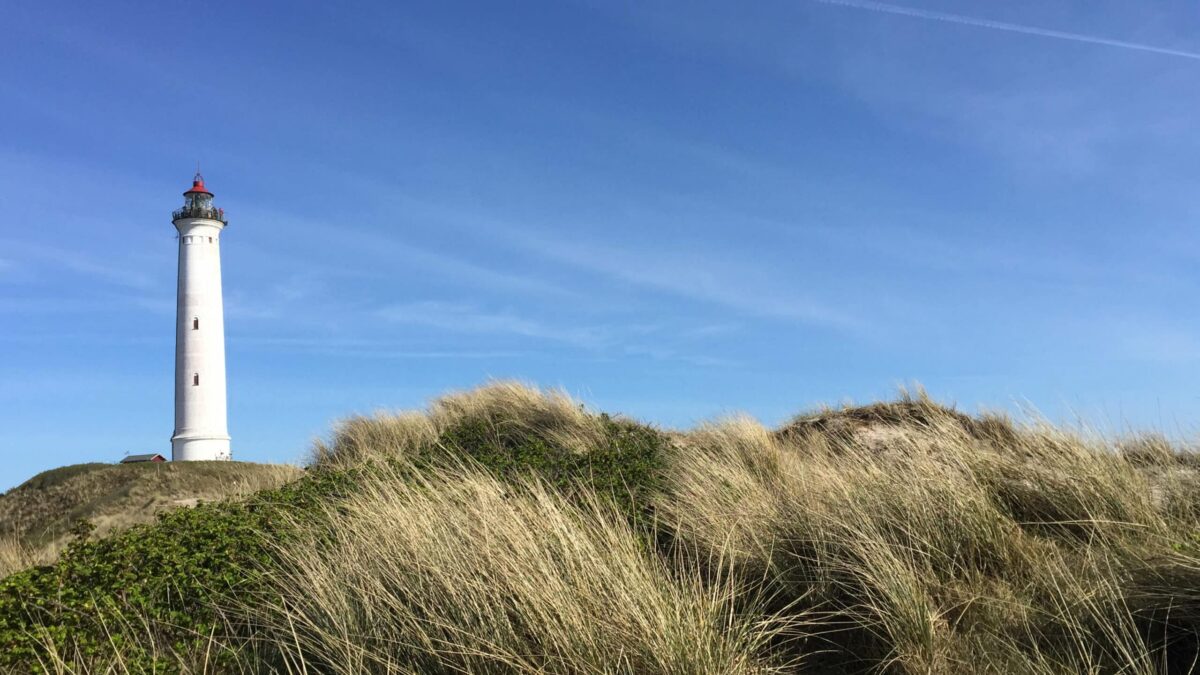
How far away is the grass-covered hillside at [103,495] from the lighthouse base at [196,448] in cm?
1067

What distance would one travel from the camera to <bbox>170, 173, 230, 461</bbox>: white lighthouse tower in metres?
29.1

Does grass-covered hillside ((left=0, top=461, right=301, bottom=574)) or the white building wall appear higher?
the white building wall

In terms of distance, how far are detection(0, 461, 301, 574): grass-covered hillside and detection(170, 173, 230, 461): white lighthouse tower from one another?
10.8 meters

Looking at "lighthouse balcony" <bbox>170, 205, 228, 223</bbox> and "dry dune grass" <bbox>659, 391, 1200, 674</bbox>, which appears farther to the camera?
"lighthouse balcony" <bbox>170, 205, 228, 223</bbox>

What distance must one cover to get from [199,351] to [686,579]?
28.7 metres

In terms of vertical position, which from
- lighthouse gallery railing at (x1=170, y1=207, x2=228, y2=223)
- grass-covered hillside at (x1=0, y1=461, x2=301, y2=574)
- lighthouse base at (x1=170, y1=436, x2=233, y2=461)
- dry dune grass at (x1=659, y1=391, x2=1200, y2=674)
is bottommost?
dry dune grass at (x1=659, y1=391, x2=1200, y2=674)

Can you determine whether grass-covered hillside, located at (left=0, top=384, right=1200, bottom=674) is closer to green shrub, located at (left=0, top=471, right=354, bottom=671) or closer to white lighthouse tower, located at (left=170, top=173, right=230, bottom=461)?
green shrub, located at (left=0, top=471, right=354, bottom=671)

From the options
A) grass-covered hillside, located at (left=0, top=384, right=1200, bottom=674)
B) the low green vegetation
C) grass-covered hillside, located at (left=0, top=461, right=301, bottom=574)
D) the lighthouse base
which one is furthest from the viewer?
the lighthouse base

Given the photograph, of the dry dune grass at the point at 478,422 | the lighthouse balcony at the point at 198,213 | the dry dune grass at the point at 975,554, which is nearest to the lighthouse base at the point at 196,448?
the lighthouse balcony at the point at 198,213

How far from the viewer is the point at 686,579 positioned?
5.24 meters

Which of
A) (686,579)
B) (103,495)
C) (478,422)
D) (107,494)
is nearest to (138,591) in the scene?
(686,579)

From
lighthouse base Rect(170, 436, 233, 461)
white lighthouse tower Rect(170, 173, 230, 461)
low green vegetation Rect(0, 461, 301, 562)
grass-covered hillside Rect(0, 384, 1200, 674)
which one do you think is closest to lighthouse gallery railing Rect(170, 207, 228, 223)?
white lighthouse tower Rect(170, 173, 230, 461)

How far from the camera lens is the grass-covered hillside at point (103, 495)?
12.1 meters

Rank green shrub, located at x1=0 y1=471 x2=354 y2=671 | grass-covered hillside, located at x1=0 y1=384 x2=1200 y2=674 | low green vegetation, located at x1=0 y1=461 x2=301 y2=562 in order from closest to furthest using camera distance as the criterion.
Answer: grass-covered hillside, located at x1=0 y1=384 x2=1200 y2=674
green shrub, located at x1=0 y1=471 x2=354 y2=671
low green vegetation, located at x1=0 y1=461 x2=301 y2=562
